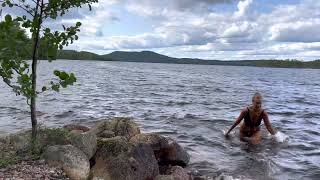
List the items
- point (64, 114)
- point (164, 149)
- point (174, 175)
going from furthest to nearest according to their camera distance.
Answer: point (64, 114) < point (164, 149) < point (174, 175)

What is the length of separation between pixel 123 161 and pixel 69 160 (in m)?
1.53

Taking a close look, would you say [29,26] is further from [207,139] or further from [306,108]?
[306,108]

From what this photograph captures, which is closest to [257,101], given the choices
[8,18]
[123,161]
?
[123,161]

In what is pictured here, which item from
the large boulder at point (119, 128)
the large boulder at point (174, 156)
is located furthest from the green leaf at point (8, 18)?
the large boulder at point (174, 156)

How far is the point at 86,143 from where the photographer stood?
9.37 metres

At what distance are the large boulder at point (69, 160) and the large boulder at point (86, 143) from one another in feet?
1.53

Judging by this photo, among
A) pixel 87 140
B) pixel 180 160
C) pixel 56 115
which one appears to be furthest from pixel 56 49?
pixel 56 115

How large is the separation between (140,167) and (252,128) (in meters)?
8.52

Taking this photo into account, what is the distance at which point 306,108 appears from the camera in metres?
29.8

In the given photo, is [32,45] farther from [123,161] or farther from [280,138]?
[280,138]

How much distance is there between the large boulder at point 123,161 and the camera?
913cm

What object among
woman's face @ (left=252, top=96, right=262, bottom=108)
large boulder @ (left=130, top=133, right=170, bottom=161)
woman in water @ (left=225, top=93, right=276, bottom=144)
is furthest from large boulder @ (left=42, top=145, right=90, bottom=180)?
woman in water @ (left=225, top=93, right=276, bottom=144)

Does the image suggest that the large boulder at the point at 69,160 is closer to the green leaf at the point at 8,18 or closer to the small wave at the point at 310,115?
the green leaf at the point at 8,18

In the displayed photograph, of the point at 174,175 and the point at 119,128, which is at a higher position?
the point at 119,128
